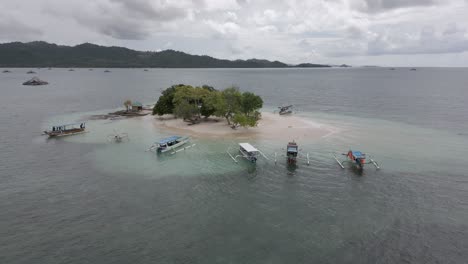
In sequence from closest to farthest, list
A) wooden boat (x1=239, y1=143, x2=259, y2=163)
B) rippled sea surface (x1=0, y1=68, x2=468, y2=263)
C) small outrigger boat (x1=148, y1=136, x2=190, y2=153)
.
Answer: rippled sea surface (x1=0, y1=68, x2=468, y2=263) → wooden boat (x1=239, y1=143, x2=259, y2=163) → small outrigger boat (x1=148, y1=136, x2=190, y2=153)

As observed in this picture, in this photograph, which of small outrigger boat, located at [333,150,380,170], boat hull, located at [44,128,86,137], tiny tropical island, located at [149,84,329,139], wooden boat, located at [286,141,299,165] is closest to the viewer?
small outrigger boat, located at [333,150,380,170]

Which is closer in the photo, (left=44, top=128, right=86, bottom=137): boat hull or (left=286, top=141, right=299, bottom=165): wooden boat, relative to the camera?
(left=286, top=141, right=299, bottom=165): wooden boat

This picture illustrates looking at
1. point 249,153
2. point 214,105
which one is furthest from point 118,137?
point 249,153

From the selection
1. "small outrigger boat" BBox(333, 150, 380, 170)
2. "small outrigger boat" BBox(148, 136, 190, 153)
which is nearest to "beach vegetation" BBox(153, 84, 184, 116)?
"small outrigger boat" BBox(148, 136, 190, 153)

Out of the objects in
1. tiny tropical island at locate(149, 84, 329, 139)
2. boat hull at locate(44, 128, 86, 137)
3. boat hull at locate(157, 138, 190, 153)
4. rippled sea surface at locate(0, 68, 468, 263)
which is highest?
tiny tropical island at locate(149, 84, 329, 139)

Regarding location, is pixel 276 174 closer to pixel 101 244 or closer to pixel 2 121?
pixel 101 244

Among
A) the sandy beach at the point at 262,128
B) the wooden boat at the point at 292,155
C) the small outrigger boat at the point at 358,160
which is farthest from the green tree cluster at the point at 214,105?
the small outrigger boat at the point at 358,160

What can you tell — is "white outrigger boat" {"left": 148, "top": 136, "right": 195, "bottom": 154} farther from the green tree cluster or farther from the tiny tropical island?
the green tree cluster

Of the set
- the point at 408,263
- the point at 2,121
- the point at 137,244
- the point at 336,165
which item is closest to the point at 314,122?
the point at 336,165
